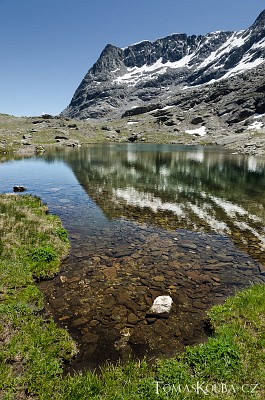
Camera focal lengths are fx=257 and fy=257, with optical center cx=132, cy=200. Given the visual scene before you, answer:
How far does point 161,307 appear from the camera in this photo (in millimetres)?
12422

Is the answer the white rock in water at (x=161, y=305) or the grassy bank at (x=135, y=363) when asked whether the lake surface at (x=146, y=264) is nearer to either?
the white rock in water at (x=161, y=305)

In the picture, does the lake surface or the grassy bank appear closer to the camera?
the grassy bank

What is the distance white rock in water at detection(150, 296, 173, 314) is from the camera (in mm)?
12345

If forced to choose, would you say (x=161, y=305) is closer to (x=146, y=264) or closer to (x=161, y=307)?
(x=161, y=307)

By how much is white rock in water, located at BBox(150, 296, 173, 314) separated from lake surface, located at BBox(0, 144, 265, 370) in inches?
14.2

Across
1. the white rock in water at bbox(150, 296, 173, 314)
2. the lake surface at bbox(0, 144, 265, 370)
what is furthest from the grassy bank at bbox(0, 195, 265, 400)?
the white rock in water at bbox(150, 296, 173, 314)

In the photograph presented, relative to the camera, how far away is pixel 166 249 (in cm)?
1947

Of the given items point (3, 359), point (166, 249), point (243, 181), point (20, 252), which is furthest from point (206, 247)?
point (243, 181)

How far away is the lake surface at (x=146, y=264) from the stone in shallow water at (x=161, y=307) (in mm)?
291

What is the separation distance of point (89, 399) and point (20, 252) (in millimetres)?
11174

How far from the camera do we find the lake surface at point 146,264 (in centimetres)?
1110

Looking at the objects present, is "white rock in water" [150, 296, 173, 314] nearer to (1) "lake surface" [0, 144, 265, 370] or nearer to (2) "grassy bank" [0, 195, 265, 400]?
(1) "lake surface" [0, 144, 265, 370]

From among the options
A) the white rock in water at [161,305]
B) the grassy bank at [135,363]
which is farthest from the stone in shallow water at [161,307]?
the grassy bank at [135,363]

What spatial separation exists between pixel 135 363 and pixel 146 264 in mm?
7983
